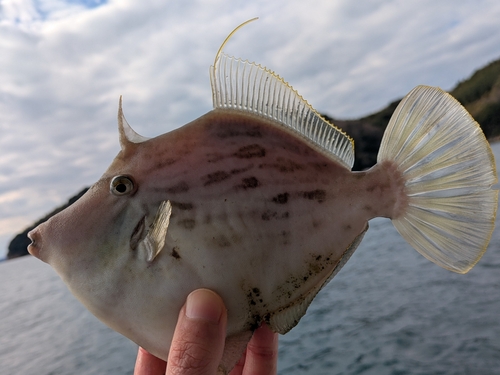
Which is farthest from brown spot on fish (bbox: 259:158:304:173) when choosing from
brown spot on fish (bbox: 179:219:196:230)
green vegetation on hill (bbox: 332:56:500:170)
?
green vegetation on hill (bbox: 332:56:500:170)

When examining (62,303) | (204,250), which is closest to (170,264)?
(204,250)

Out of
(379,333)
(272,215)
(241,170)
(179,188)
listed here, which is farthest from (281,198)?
(379,333)

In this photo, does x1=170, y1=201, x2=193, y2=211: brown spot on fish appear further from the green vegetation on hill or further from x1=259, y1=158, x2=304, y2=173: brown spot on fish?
the green vegetation on hill

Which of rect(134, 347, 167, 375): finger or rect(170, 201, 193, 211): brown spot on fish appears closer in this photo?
rect(170, 201, 193, 211): brown spot on fish

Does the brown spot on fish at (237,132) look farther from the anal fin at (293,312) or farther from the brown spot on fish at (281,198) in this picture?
the anal fin at (293,312)

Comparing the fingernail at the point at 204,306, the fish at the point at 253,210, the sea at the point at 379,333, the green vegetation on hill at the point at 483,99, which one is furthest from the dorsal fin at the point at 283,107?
the green vegetation on hill at the point at 483,99

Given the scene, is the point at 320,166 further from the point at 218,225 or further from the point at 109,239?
the point at 109,239

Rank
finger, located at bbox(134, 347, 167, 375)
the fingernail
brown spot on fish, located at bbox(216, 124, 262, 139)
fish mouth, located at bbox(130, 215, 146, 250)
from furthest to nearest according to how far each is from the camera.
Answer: finger, located at bbox(134, 347, 167, 375) < brown spot on fish, located at bbox(216, 124, 262, 139) < fish mouth, located at bbox(130, 215, 146, 250) < the fingernail

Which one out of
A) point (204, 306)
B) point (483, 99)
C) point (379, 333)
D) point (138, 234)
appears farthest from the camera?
point (483, 99)
